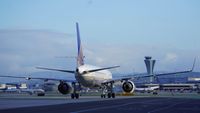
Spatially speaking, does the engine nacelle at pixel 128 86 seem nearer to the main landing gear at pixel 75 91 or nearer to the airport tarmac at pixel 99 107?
the main landing gear at pixel 75 91

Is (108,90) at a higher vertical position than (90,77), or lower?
lower

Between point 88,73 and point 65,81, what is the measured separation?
4.50 meters

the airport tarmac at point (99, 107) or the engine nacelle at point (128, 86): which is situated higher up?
the engine nacelle at point (128, 86)

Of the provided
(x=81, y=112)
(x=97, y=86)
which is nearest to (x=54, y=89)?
(x=97, y=86)

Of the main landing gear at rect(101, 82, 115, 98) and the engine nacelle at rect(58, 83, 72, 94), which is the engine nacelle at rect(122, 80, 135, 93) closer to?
the main landing gear at rect(101, 82, 115, 98)

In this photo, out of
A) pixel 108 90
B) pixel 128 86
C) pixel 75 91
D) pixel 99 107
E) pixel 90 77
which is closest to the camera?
pixel 99 107

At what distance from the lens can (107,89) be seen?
7338cm

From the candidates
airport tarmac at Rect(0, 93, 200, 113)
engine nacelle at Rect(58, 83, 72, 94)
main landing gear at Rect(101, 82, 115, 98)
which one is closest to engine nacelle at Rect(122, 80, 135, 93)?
main landing gear at Rect(101, 82, 115, 98)

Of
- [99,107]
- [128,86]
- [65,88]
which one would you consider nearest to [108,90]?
[128,86]

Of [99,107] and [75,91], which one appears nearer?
[99,107]

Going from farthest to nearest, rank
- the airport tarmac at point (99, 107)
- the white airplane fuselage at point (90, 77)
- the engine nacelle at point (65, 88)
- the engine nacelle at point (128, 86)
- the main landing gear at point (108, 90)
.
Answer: the main landing gear at point (108, 90), the engine nacelle at point (128, 86), the engine nacelle at point (65, 88), the white airplane fuselage at point (90, 77), the airport tarmac at point (99, 107)

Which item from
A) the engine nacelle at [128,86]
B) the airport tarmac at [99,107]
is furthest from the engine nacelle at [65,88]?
the airport tarmac at [99,107]

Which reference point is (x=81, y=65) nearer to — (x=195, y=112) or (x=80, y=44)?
(x=80, y=44)

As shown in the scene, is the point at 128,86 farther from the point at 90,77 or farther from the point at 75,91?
the point at 75,91
